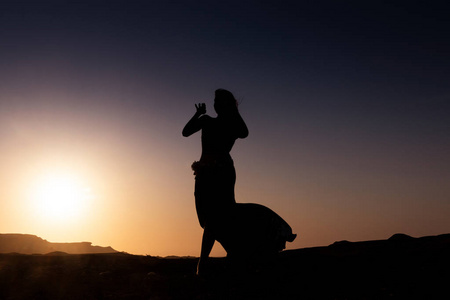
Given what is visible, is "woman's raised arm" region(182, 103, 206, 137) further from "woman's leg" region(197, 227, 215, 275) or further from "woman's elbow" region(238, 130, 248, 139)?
"woman's leg" region(197, 227, 215, 275)

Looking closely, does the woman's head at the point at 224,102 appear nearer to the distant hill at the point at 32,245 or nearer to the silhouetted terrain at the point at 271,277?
the silhouetted terrain at the point at 271,277

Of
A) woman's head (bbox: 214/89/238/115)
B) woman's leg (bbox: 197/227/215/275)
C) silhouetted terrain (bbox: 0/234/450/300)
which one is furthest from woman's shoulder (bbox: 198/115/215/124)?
silhouetted terrain (bbox: 0/234/450/300)

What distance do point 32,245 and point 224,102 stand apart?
428 ft

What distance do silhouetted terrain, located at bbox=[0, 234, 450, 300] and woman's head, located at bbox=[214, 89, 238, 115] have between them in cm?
249

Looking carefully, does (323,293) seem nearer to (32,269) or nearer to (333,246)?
(333,246)

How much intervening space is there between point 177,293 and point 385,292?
266cm

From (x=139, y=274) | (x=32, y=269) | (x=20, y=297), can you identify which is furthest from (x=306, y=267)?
(x=32, y=269)

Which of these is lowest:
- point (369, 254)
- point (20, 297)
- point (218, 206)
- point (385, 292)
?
point (20, 297)

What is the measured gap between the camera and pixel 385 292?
13.8 ft

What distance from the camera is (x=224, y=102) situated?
238 inches

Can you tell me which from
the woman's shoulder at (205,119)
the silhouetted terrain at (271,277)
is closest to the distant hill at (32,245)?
the silhouetted terrain at (271,277)

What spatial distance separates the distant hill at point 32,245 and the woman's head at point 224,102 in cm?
11063

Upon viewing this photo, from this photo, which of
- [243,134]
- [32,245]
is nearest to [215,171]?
[243,134]

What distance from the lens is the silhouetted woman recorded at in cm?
571
